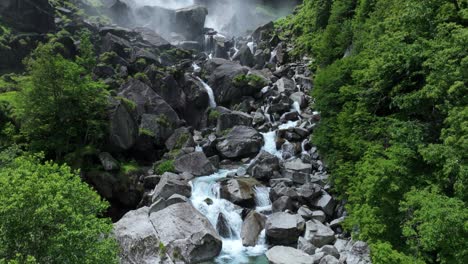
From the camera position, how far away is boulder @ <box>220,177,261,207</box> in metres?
30.7

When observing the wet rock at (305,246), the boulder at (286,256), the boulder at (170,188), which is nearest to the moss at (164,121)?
the boulder at (170,188)

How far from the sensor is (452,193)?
16.6 m

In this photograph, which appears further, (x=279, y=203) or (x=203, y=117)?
(x=203, y=117)

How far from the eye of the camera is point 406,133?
19516 mm

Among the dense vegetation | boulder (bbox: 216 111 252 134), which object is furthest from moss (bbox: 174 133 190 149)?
the dense vegetation

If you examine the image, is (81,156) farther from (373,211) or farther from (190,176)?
(373,211)

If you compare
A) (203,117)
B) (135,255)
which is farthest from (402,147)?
(203,117)

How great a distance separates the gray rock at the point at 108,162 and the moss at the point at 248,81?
24.6 meters

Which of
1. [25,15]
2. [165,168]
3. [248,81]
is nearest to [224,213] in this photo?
[165,168]

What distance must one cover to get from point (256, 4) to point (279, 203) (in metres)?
96.4

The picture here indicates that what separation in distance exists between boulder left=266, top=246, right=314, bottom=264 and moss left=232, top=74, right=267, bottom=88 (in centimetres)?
3244

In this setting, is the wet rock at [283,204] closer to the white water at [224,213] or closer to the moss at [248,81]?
the white water at [224,213]

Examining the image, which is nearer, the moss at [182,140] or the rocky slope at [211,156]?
the rocky slope at [211,156]

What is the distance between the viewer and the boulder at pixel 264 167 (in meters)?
34.4
